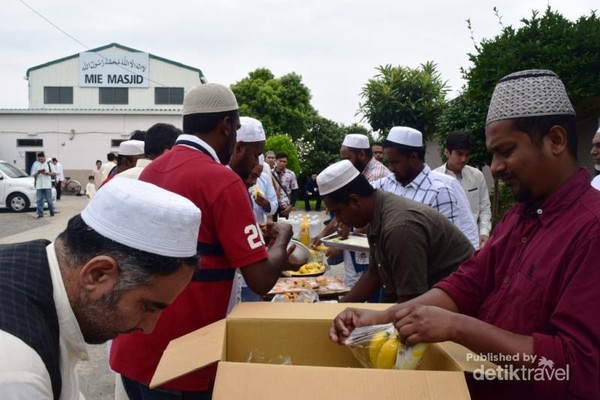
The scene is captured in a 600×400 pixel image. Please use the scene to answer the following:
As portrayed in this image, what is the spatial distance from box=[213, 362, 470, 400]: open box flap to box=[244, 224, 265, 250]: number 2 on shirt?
32.4 inches

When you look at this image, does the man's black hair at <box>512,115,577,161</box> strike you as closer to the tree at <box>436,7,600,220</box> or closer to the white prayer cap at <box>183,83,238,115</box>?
the white prayer cap at <box>183,83,238,115</box>

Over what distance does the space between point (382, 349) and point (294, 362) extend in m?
0.38

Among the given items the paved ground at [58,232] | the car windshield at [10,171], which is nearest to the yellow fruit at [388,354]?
the paved ground at [58,232]

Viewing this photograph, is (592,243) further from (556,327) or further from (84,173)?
(84,173)

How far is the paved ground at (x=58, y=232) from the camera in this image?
4.40 meters

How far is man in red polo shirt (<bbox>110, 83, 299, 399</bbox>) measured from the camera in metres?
2.17

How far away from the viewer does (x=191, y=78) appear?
38.6 m

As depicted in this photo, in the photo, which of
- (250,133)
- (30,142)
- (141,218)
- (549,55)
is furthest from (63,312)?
(30,142)

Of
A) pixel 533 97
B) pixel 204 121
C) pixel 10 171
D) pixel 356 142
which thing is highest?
pixel 533 97

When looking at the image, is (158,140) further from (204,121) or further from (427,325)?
(427,325)

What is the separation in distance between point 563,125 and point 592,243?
368 mm

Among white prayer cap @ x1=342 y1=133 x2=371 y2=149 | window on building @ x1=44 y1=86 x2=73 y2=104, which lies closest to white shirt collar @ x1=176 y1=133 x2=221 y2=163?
white prayer cap @ x1=342 y1=133 x2=371 y2=149

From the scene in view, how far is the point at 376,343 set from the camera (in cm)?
181

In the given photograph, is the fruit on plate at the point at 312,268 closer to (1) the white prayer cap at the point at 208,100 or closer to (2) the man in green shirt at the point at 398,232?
(2) the man in green shirt at the point at 398,232
